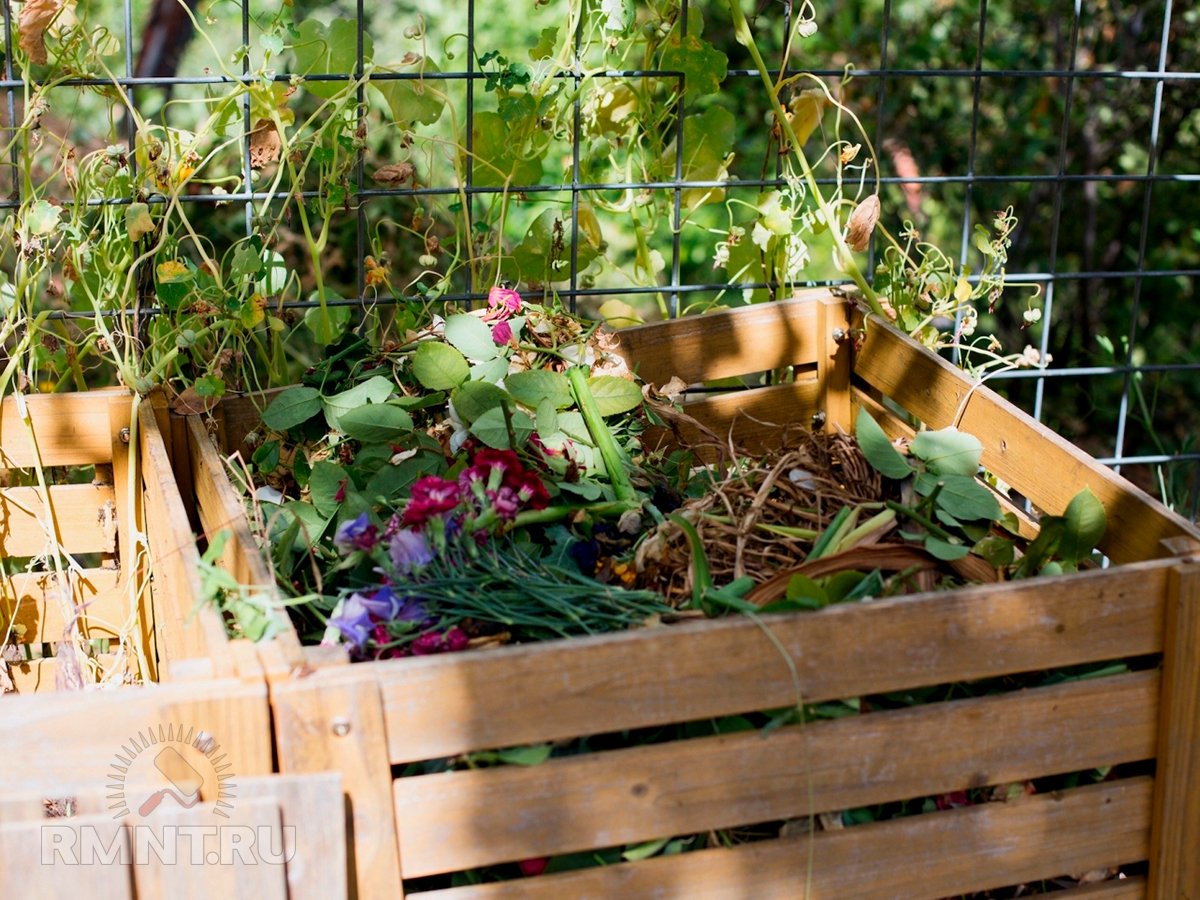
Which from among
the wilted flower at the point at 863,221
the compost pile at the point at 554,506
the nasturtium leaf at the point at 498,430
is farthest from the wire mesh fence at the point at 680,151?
the nasturtium leaf at the point at 498,430

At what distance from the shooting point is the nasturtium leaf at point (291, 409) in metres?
1.54

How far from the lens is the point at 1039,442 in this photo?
4.71 ft

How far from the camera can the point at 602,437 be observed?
4.78ft

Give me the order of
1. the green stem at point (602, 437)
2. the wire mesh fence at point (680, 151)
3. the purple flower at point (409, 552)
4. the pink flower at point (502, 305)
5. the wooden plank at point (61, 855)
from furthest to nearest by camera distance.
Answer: the wire mesh fence at point (680, 151) → the pink flower at point (502, 305) → the green stem at point (602, 437) → the purple flower at point (409, 552) → the wooden plank at point (61, 855)

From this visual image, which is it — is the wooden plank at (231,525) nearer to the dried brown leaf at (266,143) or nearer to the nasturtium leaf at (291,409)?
the nasturtium leaf at (291,409)

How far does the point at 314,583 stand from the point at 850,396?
83cm

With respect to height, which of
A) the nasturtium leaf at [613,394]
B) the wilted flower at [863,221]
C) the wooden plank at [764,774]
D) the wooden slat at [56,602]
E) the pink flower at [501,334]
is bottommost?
the wooden plank at [764,774]

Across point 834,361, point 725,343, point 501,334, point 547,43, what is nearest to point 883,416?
point 834,361

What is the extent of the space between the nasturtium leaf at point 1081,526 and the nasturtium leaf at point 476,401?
0.59 meters

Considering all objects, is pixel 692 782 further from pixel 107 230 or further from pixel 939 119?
pixel 939 119

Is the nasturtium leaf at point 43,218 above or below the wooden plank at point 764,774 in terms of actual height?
above

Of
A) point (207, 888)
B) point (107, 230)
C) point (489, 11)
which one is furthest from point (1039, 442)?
point (489, 11)

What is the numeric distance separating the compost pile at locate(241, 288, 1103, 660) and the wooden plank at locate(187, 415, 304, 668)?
0.10 feet

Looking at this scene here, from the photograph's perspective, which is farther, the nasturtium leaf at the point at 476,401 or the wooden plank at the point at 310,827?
the nasturtium leaf at the point at 476,401
